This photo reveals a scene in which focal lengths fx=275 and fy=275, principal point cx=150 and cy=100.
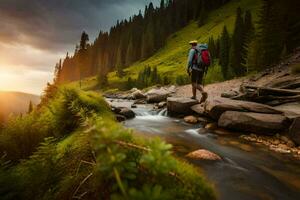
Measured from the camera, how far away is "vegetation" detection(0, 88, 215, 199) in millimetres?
1744

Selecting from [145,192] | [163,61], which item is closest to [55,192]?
[145,192]

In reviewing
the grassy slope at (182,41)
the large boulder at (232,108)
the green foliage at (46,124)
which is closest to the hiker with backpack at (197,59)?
the large boulder at (232,108)

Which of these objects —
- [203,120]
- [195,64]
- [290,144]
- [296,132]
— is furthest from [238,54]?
[290,144]

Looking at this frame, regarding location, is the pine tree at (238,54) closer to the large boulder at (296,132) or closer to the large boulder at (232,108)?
the large boulder at (232,108)

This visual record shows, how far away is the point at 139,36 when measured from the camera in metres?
137

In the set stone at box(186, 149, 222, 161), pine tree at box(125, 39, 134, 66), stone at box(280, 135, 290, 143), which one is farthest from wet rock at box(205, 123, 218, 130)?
pine tree at box(125, 39, 134, 66)

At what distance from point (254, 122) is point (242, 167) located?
532cm

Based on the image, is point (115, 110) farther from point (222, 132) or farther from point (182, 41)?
point (182, 41)

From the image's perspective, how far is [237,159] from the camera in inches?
347

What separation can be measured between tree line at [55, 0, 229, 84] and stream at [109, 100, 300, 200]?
9021cm

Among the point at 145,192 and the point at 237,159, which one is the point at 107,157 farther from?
the point at 237,159

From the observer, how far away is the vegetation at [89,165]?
1.74 meters

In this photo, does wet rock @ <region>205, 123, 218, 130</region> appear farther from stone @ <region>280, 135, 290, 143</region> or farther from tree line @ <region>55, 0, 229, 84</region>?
tree line @ <region>55, 0, 229, 84</region>

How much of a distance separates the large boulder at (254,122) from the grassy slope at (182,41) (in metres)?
68.5
